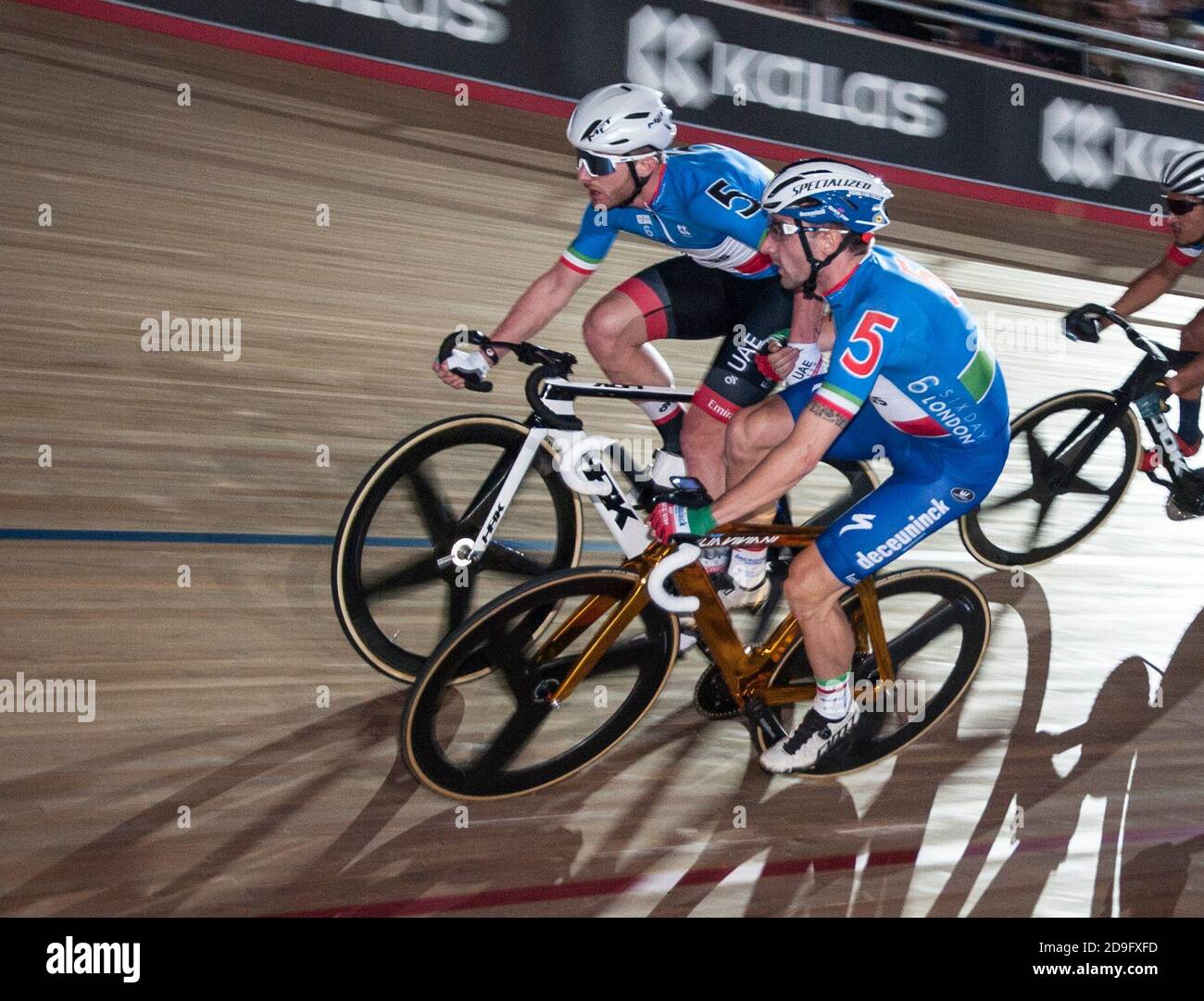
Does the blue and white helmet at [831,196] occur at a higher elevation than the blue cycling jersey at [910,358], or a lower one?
higher

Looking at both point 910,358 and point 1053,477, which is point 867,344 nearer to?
point 910,358

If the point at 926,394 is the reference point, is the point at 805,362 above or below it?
above

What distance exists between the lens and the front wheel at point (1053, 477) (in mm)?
4504

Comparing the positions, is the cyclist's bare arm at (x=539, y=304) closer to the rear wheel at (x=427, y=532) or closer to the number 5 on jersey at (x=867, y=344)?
the rear wheel at (x=427, y=532)

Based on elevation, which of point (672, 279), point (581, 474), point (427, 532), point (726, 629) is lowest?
point (726, 629)

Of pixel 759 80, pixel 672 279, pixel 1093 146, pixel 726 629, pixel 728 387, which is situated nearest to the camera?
pixel 726 629

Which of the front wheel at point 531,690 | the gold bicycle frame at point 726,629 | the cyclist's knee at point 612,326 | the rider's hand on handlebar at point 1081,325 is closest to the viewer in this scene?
the front wheel at point 531,690

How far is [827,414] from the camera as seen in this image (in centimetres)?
268

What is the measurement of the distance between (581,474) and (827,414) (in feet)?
1.92

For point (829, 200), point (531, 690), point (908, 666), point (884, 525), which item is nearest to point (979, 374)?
point (884, 525)

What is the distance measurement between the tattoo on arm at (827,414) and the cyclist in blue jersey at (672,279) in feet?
1.81

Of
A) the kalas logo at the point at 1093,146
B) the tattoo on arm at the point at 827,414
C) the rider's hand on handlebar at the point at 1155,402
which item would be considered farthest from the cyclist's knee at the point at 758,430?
the kalas logo at the point at 1093,146

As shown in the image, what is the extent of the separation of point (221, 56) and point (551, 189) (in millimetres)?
2020

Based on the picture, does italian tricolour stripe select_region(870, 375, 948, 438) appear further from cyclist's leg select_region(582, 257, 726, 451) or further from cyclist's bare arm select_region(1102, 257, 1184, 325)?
cyclist's bare arm select_region(1102, 257, 1184, 325)
